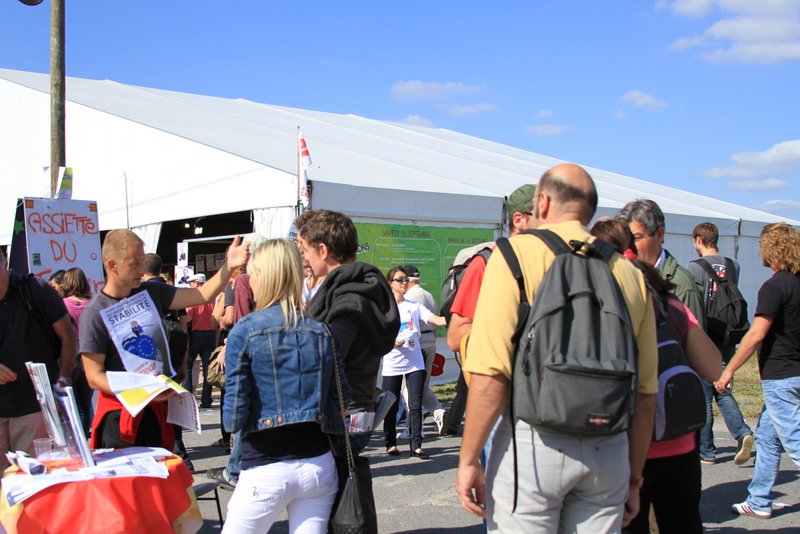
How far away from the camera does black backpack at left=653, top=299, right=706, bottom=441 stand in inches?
109

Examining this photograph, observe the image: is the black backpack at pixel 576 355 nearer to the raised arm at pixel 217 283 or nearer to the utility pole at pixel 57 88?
the raised arm at pixel 217 283

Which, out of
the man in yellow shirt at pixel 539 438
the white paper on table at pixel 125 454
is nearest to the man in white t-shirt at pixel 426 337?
the white paper on table at pixel 125 454

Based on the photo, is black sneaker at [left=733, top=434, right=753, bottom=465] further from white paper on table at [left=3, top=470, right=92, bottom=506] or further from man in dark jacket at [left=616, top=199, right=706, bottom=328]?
white paper on table at [left=3, top=470, right=92, bottom=506]

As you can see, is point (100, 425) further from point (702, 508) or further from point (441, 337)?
point (441, 337)

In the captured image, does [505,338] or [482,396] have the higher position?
[505,338]

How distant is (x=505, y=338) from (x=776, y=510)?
420cm

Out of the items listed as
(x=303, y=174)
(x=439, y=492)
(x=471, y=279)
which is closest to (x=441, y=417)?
(x=439, y=492)

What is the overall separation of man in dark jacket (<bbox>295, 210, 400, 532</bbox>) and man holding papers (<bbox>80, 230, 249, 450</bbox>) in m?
0.44

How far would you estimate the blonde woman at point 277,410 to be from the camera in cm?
284

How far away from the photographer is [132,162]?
11.8 meters

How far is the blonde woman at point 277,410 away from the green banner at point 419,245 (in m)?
6.88

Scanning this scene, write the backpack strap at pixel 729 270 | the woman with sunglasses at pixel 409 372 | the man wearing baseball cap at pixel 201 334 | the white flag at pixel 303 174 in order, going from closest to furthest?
the backpack strap at pixel 729 270
the woman with sunglasses at pixel 409 372
the white flag at pixel 303 174
the man wearing baseball cap at pixel 201 334

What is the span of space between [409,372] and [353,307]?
404 cm

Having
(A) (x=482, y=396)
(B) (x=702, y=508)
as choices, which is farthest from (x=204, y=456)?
(A) (x=482, y=396)
